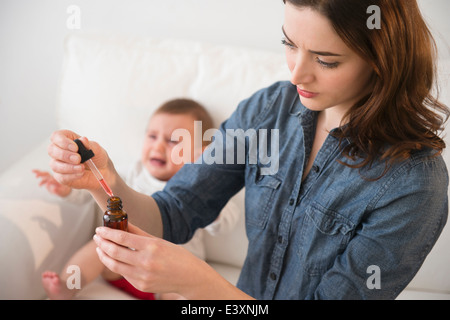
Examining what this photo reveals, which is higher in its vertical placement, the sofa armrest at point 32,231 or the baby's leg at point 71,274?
the sofa armrest at point 32,231

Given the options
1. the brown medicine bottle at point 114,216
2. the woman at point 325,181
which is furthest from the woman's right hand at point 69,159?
the brown medicine bottle at point 114,216

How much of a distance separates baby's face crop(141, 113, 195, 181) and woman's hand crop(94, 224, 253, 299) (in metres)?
0.60

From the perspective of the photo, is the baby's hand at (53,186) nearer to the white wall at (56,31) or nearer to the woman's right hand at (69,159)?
the white wall at (56,31)

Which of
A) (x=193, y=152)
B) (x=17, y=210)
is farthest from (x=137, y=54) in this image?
(x=17, y=210)

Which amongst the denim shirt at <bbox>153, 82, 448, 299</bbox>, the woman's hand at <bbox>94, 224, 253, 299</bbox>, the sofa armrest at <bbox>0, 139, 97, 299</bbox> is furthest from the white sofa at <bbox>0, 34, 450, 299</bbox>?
the woman's hand at <bbox>94, 224, 253, 299</bbox>

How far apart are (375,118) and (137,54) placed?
2.36ft

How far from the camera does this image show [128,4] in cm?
115

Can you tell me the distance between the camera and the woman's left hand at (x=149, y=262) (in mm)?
530

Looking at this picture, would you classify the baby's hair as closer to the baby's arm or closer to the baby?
the baby

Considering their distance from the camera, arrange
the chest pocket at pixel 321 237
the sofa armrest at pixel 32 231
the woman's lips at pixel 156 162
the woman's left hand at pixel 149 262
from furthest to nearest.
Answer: the woman's lips at pixel 156 162 → the sofa armrest at pixel 32 231 → the chest pocket at pixel 321 237 → the woman's left hand at pixel 149 262

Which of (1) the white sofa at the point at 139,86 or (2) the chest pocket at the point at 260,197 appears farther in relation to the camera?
(1) the white sofa at the point at 139,86

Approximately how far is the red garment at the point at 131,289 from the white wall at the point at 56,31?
0.42 meters

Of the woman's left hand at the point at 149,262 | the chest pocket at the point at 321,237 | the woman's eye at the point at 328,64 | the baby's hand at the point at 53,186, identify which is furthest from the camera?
the baby's hand at the point at 53,186
